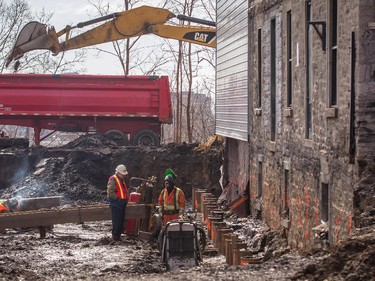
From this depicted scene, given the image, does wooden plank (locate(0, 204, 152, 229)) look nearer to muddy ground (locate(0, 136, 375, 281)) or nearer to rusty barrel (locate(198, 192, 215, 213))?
muddy ground (locate(0, 136, 375, 281))

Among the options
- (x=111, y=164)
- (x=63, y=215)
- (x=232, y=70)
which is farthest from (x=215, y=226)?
(x=111, y=164)

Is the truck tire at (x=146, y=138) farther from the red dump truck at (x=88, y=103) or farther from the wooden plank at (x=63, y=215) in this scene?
the wooden plank at (x=63, y=215)

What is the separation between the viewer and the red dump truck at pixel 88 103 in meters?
35.6

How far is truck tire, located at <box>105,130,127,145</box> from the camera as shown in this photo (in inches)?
1420

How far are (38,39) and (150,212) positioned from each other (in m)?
15.5

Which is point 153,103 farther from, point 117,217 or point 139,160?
point 117,217

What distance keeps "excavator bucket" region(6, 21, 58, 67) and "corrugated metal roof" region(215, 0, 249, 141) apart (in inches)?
333

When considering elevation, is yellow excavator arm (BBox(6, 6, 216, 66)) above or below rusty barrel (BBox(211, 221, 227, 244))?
above

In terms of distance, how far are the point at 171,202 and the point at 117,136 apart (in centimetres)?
1662

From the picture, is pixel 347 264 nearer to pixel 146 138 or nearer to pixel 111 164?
pixel 111 164

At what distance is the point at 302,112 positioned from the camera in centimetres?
1656

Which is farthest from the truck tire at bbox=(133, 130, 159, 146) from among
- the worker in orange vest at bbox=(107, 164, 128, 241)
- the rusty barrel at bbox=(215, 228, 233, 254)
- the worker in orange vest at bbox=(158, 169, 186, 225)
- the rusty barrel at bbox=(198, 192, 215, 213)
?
the rusty barrel at bbox=(215, 228, 233, 254)

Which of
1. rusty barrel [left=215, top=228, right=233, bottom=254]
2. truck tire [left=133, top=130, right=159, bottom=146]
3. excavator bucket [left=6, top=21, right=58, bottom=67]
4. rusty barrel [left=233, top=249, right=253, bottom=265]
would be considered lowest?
rusty barrel [left=215, top=228, right=233, bottom=254]

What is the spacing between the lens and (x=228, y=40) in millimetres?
26891
